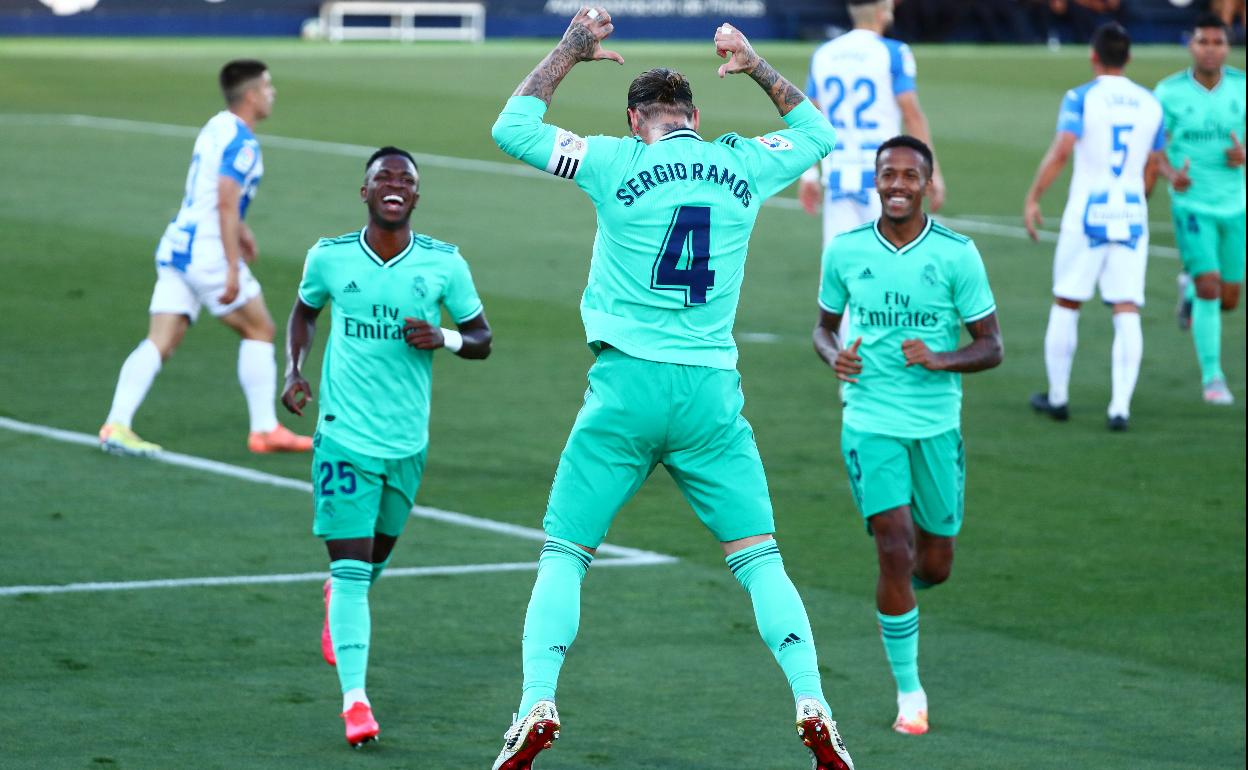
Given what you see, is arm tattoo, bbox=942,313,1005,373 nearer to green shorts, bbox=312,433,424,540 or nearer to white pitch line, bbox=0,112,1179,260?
green shorts, bbox=312,433,424,540

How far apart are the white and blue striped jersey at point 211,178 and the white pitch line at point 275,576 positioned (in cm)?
123

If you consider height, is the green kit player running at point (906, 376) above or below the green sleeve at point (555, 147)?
below

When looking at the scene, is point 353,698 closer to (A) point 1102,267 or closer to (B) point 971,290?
(B) point 971,290

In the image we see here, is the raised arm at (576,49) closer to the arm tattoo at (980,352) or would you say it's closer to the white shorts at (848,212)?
the arm tattoo at (980,352)

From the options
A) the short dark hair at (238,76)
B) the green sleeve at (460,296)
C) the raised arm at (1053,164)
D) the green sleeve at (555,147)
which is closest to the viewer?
the green sleeve at (555,147)

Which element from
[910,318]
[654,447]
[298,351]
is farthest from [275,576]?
[654,447]

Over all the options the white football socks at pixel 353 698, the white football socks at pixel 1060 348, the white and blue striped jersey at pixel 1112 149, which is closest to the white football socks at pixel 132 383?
the white football socks at pixel 353 698

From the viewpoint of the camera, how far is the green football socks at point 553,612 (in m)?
6.62

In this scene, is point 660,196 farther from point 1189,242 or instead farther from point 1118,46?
point 1189,242

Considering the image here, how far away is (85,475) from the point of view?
39.9 ft

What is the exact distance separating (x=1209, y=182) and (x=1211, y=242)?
46 centimetres

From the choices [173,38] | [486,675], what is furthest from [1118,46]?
[173,38]

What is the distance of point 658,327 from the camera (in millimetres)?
6777

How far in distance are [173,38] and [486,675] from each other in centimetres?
3554
